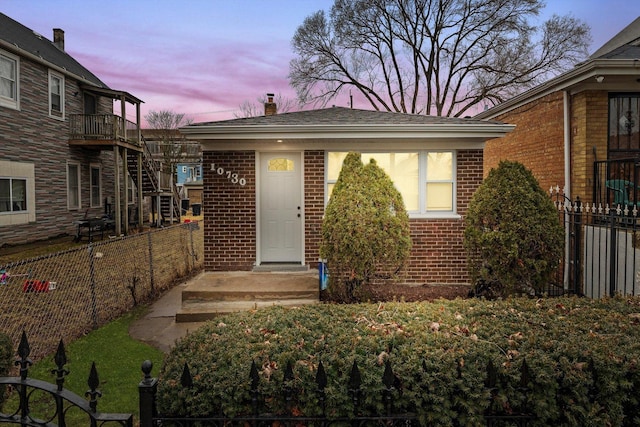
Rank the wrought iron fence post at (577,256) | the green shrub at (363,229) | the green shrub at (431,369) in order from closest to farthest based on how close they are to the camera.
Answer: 1. the green shrub at (431,369)
2. the green shrub at (363,229)
3. the wrought iron fence post at (577,256)

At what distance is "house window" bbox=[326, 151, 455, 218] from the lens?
8.85m

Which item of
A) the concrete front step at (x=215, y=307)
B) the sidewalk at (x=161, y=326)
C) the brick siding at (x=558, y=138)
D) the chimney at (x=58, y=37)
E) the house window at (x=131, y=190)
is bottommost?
the sidewalk at (x=161, y=326)

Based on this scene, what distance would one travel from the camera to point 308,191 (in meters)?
8.94

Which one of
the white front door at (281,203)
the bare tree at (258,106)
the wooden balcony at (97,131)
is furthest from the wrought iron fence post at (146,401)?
the bare tree at (258,106)

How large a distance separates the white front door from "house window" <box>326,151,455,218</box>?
2.53ft

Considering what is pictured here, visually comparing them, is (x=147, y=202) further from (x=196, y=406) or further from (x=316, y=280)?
(x=196, y=406)

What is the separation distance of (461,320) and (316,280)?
4787 mm

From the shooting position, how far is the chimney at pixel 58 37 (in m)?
21.0

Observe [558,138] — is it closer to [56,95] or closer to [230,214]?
[230,214]

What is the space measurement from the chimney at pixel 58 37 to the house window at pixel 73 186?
7444mm

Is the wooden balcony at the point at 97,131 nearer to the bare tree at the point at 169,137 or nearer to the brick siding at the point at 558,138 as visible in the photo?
the bare tree at the point at 169,137

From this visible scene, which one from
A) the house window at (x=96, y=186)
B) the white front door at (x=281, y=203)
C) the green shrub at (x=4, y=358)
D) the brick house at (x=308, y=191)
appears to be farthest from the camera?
the house window at (x=96, y=186)

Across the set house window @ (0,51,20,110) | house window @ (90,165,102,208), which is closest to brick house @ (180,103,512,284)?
house window @ (0,51,20,110)

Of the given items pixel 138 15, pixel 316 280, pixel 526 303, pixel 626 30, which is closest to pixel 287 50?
pixel 138 15
